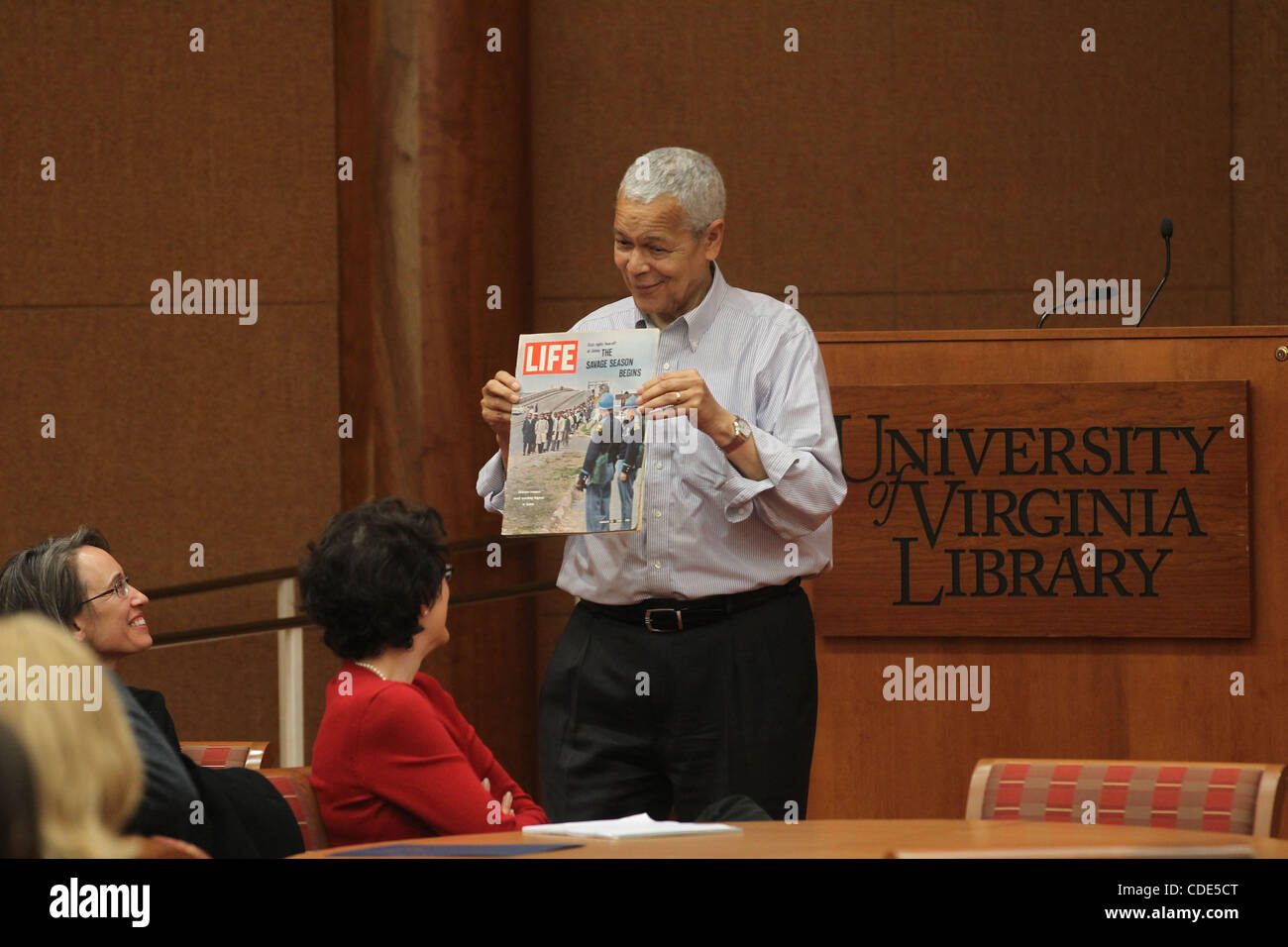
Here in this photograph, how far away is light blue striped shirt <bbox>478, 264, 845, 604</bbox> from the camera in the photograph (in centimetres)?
274

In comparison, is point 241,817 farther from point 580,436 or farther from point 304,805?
point 580,436

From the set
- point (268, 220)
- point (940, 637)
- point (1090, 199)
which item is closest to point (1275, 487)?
point (940, 637)

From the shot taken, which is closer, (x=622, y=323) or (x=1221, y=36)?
(x=622, y=323)

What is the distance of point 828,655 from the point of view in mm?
3684

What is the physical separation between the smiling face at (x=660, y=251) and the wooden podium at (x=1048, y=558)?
2.82ft

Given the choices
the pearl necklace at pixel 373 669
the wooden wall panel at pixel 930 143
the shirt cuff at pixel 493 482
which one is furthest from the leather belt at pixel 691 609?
the wooden wall panel at pixel 930 143

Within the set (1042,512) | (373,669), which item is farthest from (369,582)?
(1042,512)

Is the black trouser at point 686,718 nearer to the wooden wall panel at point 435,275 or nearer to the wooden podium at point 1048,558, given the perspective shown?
the wooden podium at point 1048,558

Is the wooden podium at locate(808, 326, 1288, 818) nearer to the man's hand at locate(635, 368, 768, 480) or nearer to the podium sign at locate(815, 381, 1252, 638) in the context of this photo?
the podium sign at locate(815, 381, 1252, 638)

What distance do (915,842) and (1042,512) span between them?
1711 millimetres

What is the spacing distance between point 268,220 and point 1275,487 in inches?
143

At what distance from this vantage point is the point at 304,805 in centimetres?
254
